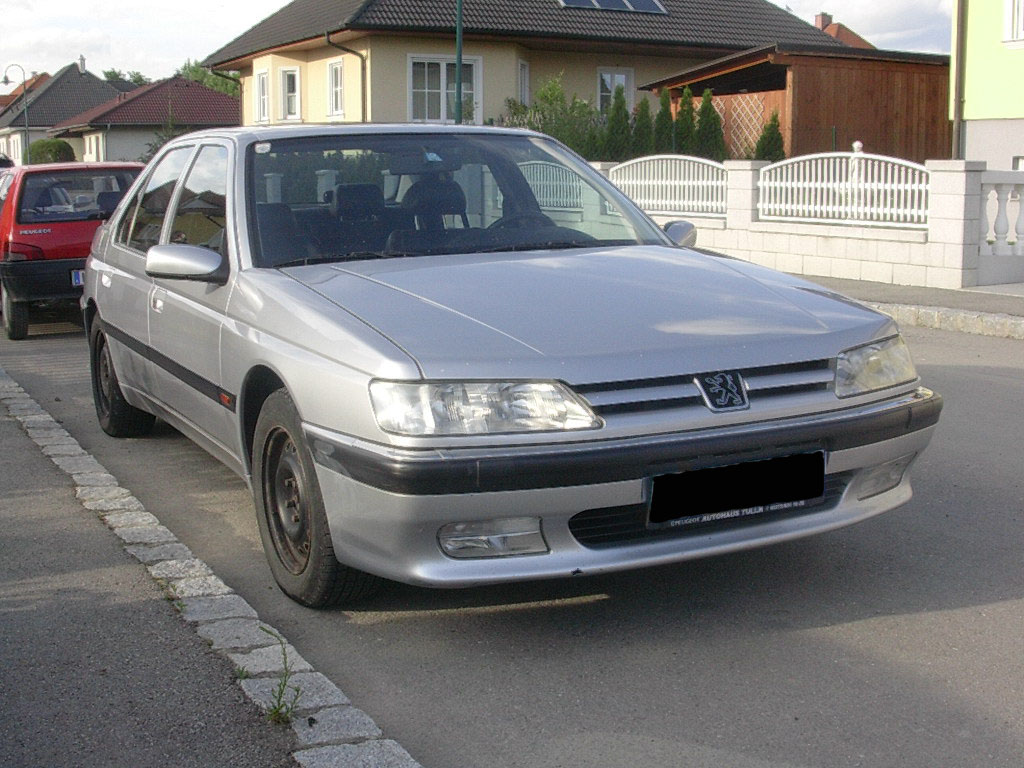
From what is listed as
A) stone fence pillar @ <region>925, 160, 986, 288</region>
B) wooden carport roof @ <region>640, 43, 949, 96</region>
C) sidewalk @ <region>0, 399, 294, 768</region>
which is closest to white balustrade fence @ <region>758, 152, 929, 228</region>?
stone fence pillar @ <region>925, 160, 986, 288</region>

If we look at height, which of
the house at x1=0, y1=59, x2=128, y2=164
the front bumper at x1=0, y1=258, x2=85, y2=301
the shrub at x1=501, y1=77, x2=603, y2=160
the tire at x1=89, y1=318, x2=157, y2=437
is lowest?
the tire at x1=89, y1=318, x2=157, y2=437

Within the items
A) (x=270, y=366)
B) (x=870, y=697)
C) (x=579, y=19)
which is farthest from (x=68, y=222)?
(x=579, y=19)

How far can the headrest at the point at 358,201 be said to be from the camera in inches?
202

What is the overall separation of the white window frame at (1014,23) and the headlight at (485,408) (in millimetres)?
21589

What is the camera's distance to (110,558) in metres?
5.03

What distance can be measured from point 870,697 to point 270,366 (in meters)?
2.14

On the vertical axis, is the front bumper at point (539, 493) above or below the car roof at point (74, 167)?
below

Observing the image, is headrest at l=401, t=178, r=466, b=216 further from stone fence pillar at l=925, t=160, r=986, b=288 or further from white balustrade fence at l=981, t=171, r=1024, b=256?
white balustrade fence at l=981, t=171, r=1024, b=256

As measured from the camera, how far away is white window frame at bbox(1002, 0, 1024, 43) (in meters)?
22.8

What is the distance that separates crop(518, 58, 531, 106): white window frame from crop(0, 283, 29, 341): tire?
23.4 meters

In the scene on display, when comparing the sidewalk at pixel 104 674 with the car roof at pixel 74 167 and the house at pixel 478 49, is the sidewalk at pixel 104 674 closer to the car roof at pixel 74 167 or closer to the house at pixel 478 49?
the car roof at pixel 74 167

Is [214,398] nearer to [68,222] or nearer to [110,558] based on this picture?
[110,558]

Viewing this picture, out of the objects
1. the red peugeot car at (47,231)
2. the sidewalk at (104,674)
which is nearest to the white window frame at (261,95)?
the red peugeot car at (47,231)

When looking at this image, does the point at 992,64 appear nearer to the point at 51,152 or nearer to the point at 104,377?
the point at 104,377
